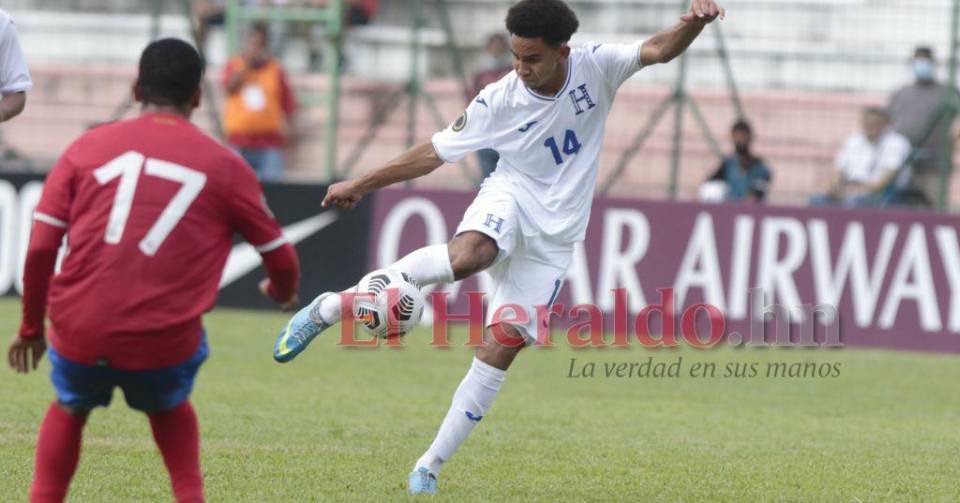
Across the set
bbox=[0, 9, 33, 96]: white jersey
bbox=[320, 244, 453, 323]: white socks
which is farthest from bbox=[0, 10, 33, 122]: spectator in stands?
bbox=[320, 244, 453, 323]: white socks

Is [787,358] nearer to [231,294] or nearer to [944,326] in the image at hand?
[944,326]

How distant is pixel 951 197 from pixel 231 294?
268 inches

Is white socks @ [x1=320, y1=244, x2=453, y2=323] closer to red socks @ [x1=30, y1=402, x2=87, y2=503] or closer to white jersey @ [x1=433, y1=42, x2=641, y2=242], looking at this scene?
white jersey @ [x1=433, y1=42, x2=641, y2=242]

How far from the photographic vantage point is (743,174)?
15.9 meters

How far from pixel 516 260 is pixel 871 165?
28.8 ft

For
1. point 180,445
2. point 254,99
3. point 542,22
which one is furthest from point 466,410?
point 254,99

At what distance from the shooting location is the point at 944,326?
1486cm

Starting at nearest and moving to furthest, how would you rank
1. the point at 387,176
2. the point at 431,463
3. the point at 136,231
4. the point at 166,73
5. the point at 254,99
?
the point at 136,231 → the point at 166,73 → the point at 431,463 → the point at 387,176 → the point at 254,99

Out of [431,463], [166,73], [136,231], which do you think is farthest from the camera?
[431,463]

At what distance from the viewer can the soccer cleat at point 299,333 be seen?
7.35 metres

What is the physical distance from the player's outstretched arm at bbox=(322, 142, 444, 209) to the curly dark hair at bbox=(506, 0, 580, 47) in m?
0.72

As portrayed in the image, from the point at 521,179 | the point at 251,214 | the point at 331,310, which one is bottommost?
the point at 331,310

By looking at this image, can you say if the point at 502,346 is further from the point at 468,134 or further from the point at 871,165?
the point at 871,165

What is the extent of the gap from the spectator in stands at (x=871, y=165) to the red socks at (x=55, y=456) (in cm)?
1111
